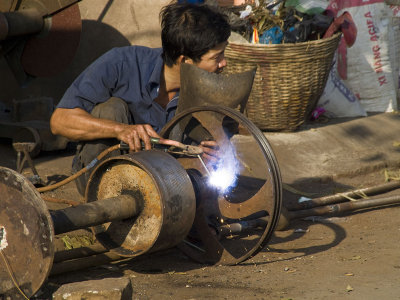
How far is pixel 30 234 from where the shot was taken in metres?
3.18

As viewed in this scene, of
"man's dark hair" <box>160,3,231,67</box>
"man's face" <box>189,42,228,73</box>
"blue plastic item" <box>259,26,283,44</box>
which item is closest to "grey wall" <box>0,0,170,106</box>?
"blue plastic item" <box>259,26,283,44</box>

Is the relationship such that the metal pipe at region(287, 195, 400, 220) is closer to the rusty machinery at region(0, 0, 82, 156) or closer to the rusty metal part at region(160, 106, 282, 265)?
the rusty metal part at region(160, 106, 282, 265)

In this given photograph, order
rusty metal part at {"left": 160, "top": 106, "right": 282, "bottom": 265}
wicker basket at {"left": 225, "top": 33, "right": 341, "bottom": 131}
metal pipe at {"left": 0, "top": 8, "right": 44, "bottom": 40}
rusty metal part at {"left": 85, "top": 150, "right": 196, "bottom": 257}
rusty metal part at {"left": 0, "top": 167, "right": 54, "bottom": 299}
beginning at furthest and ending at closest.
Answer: wicker basket at {"left": 225, "top": 33, "right": 341, "bottom": 131} → metal pipe at {"left": 0, "top": 8, "right": 44, "bottom": 40} → rusty metal part at {"left": 160, "top": 106, "right": 282, "bottom": 265} → rusty metal part at {"left": 85, "top": 150, "right": 196, "bottom": 257} → rusty metal part at {"left": 0, "top": 167, "right": 54, "bottom": 299}

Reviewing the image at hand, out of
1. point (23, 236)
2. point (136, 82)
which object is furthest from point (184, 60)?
point (23, 236)

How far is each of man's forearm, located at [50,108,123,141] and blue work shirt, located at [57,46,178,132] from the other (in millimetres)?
59

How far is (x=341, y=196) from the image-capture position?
5.02 metres

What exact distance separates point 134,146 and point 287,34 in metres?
3.02

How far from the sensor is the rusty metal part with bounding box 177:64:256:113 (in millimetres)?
3939

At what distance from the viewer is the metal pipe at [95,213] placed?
10.9ft

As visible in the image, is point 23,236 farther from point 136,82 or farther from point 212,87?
point 136,82

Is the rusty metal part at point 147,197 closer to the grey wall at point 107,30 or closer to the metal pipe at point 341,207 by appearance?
the metal pipe at point 341,207

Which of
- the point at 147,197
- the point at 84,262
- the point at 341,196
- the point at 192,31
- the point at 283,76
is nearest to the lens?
the point at 147,197

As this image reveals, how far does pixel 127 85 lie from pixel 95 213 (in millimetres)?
1181

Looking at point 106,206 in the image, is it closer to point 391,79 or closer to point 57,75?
point 57,75
